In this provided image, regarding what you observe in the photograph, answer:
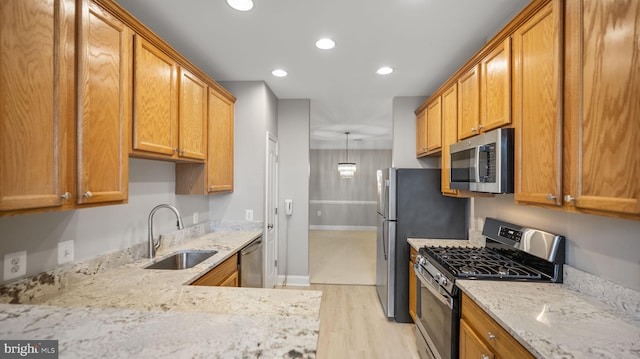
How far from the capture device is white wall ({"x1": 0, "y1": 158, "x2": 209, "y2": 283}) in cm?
136

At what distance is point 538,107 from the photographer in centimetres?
150

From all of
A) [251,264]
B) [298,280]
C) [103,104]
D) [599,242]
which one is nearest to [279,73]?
[103,104]

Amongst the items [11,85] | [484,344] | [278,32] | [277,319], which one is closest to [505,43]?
[278,32]

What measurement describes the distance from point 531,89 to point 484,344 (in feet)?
4.48

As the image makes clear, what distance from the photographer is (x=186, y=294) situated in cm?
140

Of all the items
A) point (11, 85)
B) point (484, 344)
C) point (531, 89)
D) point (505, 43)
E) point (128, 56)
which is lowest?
point (484, 344)

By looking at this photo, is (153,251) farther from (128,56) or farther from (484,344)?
(484,344)

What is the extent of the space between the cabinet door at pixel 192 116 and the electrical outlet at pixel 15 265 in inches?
42.6

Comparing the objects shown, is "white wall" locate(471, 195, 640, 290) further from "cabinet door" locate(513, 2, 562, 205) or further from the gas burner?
the gas burner

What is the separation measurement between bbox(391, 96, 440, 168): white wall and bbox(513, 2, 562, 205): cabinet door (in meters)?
2.04

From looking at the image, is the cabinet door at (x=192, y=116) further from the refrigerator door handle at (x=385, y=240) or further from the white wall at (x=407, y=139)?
the white wall at (x=407, y=139)

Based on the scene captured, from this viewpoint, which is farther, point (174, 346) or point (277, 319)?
point (277, 319)

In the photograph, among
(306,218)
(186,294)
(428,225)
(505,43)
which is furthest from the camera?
(306,218)

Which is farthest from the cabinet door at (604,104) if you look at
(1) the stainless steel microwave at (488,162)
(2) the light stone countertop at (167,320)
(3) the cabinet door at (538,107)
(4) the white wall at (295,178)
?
(4) the white wall at (295,178)
